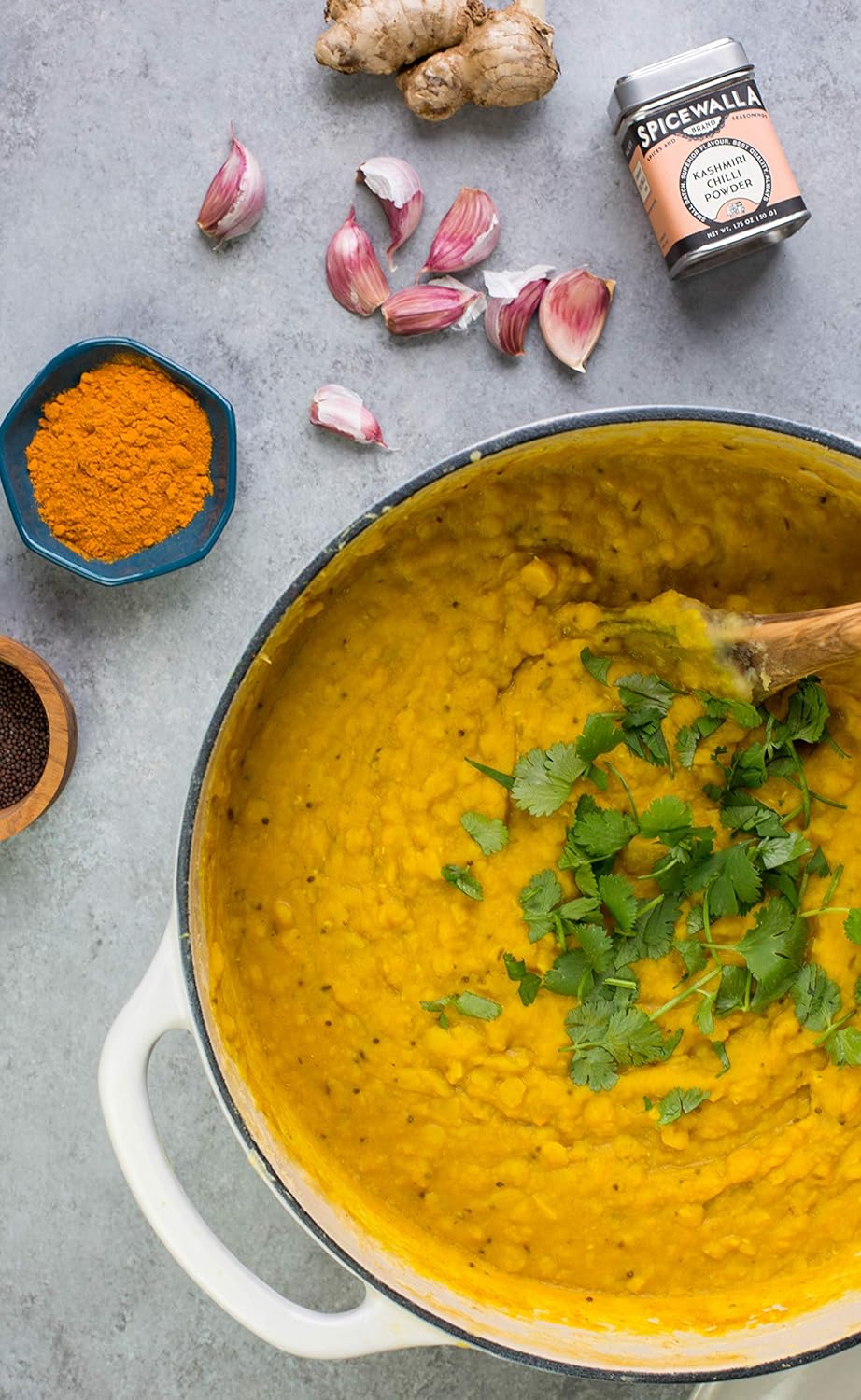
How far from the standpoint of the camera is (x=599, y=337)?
1.68m

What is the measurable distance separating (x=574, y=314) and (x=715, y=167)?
0.82ft

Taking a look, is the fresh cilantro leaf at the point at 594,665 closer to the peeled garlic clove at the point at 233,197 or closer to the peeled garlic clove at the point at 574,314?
the peeled garlic clove at the point at 574,314

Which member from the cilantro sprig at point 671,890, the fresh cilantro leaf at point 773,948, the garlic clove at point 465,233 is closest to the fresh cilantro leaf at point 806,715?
the cilantro sprig at point 671,890

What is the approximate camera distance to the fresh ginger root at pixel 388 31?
164 cm

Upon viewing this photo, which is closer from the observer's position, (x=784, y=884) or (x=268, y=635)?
(x=268, y=635)

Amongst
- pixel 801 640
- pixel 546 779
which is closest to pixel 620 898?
pixel 546 779

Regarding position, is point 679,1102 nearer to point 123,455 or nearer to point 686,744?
point 686,744

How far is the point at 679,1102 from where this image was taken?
62.4 inches

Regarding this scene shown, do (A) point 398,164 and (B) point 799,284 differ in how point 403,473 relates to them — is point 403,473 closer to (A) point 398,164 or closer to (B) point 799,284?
(A) point 398,164

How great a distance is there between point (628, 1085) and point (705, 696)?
515 millimetres

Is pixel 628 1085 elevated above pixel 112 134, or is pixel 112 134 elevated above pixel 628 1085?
pixel 112 134

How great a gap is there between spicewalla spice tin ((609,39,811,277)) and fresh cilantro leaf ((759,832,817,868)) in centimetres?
76

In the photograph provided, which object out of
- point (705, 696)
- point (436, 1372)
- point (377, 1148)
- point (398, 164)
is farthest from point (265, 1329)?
point (398, 164)

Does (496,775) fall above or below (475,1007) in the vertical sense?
above
